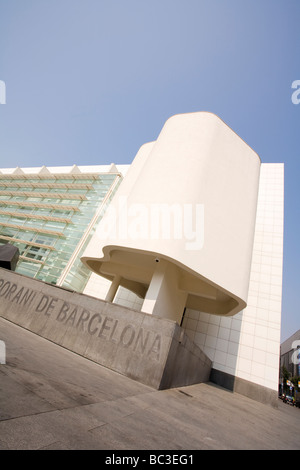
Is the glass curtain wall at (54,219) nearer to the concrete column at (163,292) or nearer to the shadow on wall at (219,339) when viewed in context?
the shadow on wall at (219,339)

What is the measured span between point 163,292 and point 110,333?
14.6 feet

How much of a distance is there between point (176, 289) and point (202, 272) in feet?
11.3

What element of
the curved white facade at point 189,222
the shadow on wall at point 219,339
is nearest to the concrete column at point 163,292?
the curved white facade at point 189,222

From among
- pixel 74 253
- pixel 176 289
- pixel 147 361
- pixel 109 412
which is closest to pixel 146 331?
pixel 147 361

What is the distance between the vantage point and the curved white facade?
9.52 metres

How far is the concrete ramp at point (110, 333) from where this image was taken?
18.6ft

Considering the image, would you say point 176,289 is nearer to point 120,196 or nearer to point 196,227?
point 196,227

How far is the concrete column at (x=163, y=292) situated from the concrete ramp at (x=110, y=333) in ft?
8.28

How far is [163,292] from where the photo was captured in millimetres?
10281

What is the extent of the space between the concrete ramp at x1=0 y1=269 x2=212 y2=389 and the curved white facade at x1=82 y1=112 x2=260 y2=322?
3.18 meters

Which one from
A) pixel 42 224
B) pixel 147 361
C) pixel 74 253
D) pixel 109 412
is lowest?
pixel 109 412

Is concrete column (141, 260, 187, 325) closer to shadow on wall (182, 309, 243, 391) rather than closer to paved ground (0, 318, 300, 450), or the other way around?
shadow on wall (182, 309, 243, 391)

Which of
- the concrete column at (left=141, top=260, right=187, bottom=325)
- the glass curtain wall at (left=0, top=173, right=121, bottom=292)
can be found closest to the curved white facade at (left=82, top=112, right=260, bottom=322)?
the concrete column at (left=141, top=260, right=187, bottom=325)

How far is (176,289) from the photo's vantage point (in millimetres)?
12367
